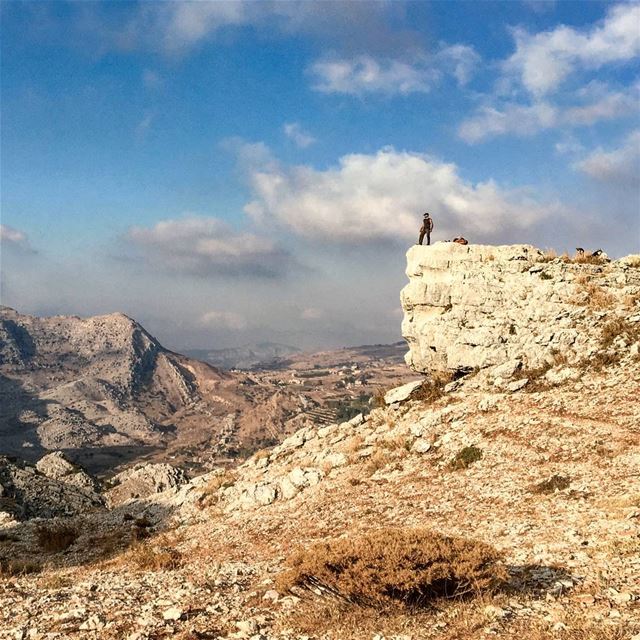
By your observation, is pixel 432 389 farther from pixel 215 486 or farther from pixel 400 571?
pixel 400 571

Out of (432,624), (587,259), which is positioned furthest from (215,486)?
(587,259)

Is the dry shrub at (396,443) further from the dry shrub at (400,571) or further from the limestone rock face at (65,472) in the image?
the limestone rock face at (65,472)

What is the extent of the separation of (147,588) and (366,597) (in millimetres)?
7323

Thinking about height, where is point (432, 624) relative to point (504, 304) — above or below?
below

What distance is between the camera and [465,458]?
2267cm

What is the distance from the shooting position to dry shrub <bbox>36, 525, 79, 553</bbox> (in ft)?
85.0

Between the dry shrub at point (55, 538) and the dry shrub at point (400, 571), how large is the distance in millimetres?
19659

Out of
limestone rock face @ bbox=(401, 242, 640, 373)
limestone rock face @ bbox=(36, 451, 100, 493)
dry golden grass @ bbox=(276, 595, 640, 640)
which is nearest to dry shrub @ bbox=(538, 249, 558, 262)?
limestone rock face @ bbox=(401, 242, 640, 373)

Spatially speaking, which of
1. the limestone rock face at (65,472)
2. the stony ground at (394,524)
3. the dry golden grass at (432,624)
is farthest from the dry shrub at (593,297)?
the limestone rock face at (65,472)

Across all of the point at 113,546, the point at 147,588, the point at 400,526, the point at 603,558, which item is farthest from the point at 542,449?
the point at 113,546

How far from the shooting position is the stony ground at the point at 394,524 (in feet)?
35.3

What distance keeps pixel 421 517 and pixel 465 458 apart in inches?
209

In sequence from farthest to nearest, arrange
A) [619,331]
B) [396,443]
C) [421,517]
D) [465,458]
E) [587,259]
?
[587,259]
[619,331]
[396,443]
[465,458]
[421,517]

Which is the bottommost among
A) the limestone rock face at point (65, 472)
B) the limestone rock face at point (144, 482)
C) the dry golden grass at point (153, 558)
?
the limestone rock face at point (144, 482)
